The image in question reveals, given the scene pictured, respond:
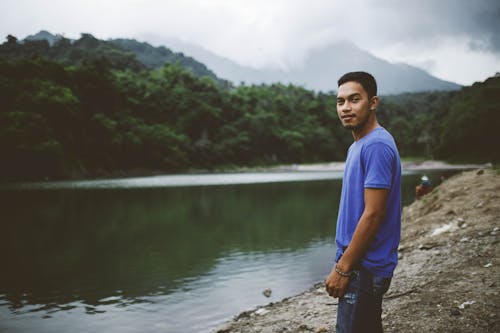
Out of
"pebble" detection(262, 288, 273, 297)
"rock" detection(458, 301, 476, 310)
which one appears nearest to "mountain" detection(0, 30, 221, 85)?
"pebble" detection(262, 288, 273, 297)

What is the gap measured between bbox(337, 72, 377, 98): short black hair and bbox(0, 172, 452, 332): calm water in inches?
216

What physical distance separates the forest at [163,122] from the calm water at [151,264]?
110 ft

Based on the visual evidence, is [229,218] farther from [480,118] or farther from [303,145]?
[303,145]

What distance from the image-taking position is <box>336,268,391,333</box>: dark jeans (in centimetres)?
233

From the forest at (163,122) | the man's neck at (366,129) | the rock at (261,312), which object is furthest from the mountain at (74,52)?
the man's neck at (366,129)

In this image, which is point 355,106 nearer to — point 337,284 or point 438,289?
point 337,284

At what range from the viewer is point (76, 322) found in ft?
23.1

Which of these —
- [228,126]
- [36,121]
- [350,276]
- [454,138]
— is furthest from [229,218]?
[228,126]

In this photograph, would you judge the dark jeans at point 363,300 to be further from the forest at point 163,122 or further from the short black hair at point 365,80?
the forest at point 163,122

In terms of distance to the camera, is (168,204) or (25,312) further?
(168,204)

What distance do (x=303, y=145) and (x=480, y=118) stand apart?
49.3 meters

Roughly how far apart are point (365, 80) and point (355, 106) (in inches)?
7.1

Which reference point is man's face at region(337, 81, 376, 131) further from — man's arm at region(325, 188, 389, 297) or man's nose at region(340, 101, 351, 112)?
man's arm at region(325, 188, 389, 297)

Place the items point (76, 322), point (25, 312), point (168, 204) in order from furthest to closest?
1. point (168, 204)
2. point (25, 312)
3. point (76, 322)
